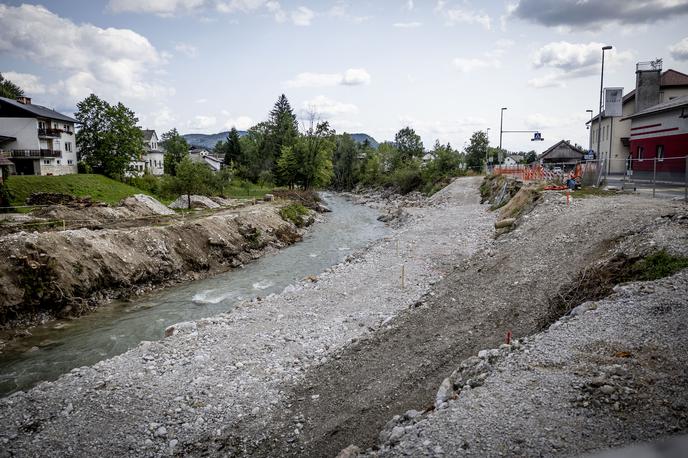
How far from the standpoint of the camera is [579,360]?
7551mm

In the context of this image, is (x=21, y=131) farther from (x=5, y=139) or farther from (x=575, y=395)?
(x=575, y=395)

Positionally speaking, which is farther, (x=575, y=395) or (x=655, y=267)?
(x=655, y=267)

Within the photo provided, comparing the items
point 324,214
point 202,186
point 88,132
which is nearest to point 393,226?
point 324,214

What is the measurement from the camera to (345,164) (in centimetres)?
10531

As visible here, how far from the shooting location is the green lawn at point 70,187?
3941 cm

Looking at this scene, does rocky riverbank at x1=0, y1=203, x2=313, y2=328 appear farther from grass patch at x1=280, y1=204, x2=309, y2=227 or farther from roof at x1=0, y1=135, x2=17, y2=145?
roof at x1=0, y1=135, x2=17, y2=145

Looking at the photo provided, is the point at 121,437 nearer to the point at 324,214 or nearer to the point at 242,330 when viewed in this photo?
the point at 242,330

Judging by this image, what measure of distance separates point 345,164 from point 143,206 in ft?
238

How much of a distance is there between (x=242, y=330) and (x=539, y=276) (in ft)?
35.6

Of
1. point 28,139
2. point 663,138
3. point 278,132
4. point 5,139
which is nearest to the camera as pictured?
point 663,138

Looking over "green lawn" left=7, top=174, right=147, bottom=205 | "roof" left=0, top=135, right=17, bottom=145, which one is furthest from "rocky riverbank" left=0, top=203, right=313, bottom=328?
"roof" left=0, top=135, right=17, bottom=145

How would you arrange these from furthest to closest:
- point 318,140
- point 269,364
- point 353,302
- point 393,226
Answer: point 318,140, point 393,226, point 353,302, point 269,364

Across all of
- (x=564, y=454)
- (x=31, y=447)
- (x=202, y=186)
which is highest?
(x=202, y=186)

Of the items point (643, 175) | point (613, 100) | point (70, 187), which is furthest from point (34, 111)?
point (643, 175)
